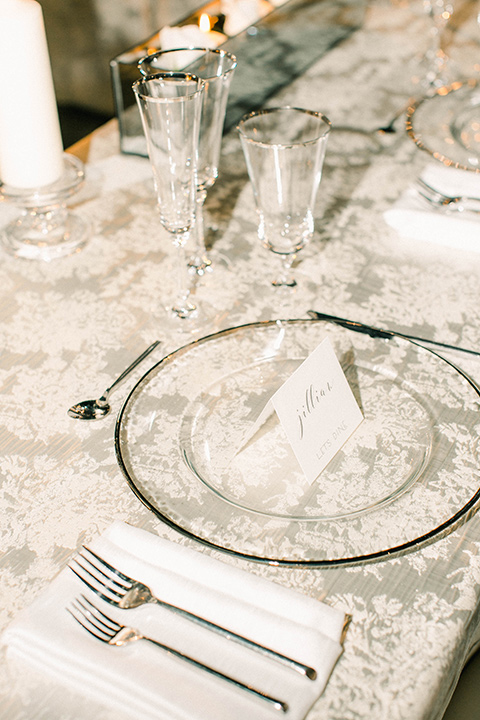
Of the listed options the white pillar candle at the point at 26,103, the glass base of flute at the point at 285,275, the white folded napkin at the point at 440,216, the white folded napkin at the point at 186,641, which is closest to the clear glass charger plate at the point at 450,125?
the white folded napkin at the point at 440,216

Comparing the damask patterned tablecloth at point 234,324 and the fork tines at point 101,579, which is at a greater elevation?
the fork tines at point 101,579

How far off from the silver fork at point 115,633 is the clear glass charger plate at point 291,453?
9 centimetres

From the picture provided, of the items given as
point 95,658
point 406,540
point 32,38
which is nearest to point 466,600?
point 406,540

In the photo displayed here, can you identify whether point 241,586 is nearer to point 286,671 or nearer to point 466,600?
point 286,671

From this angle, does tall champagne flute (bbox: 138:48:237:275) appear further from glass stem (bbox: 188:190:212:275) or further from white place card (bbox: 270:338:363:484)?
white place card (bbox: 270:338:363:484)

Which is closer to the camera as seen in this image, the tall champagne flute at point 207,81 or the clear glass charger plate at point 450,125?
the tall champagne flute at point 207,81

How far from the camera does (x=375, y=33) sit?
1.76 meters

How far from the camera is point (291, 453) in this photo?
69 centimetres

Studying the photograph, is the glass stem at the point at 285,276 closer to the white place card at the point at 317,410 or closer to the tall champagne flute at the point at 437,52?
the white place card at the point at 317,410

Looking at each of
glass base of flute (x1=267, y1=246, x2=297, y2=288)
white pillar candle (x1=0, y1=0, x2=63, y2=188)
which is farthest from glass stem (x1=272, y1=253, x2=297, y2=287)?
white pillar candle (x1=0, y1=0, x2=63, y2=188)

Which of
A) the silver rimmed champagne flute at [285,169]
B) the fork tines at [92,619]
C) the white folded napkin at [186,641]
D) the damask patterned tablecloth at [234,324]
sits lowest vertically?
the damask patterned tablecloth at [234,324]

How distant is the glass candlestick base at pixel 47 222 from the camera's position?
102 centimetres

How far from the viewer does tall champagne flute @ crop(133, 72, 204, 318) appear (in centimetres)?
74

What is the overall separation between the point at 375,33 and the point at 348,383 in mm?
1340
